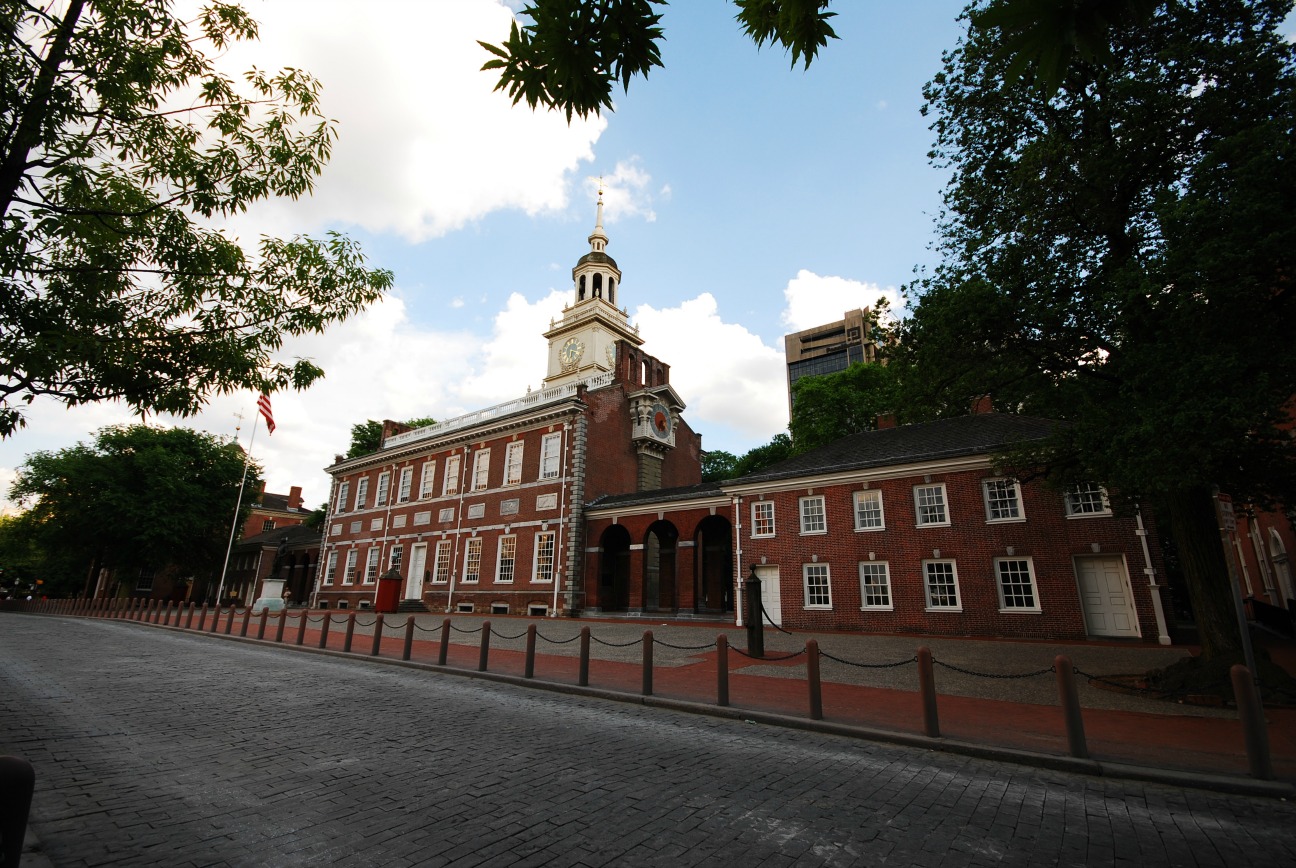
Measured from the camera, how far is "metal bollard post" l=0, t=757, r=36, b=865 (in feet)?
5.65

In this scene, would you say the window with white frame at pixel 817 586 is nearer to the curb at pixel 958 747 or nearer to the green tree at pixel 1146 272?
the green tree at pixel 1146 272

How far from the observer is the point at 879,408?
114ft

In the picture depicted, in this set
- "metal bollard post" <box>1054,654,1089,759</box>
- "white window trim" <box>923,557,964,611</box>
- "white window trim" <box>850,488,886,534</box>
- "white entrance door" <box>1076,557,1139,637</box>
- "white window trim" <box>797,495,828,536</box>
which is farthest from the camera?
"white window trim" <box>797,495,828,536</box>

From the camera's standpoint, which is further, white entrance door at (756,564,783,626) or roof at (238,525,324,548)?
roof at (238,525,324,548)

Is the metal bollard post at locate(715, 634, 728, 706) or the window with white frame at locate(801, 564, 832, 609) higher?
the window with white frame at locate(801, 564, 832, 609)

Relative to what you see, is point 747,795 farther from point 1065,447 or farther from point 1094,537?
point 1094,537

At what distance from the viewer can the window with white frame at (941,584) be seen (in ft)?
61.8

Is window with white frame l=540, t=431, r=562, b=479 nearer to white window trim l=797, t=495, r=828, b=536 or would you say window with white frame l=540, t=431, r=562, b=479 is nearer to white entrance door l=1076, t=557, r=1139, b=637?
white window trim l=797, t=495, r=828, b=536

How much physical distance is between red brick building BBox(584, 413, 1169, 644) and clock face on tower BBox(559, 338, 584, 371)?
22481mm

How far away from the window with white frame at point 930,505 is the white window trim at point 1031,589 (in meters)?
2.02

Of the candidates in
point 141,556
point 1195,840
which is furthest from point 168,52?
point 141,556

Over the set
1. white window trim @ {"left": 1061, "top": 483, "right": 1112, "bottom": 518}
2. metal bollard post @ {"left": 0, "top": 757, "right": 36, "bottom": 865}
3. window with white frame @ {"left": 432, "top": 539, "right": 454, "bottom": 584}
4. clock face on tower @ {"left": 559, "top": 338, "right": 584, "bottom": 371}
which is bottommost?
metal bollard post @ {"left": 0, "top": 757, "right": 36, "bottom": 865}

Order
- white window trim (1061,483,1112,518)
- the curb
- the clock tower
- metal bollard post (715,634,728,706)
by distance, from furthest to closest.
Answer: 1. the clock tower
2. white window trim (1061,483,1112,518)
3. metal bollard post (715,634,728,706)
4. the curb

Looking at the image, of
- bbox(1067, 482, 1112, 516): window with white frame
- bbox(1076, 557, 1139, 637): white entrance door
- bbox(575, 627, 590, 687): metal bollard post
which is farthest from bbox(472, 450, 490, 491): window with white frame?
bbox(1076, 557, 1139, 637): white entrance door
